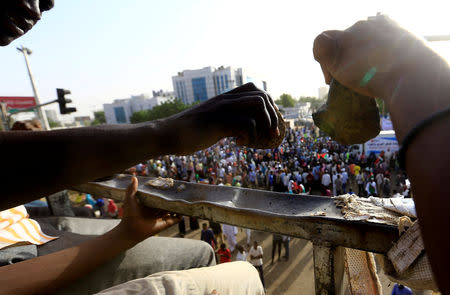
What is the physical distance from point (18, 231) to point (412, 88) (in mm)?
2205

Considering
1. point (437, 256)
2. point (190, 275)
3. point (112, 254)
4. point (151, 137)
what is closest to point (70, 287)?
point (112, 254)

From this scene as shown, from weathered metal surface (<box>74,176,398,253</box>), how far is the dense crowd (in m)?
8.64

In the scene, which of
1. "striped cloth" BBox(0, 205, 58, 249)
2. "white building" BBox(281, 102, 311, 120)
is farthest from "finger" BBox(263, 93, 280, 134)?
"white building" BBox(281, 102, 311, 120)

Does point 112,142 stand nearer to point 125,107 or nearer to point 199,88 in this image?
point 199,88

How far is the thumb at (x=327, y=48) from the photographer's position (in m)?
0.67

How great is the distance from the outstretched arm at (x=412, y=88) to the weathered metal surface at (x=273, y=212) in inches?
22.3

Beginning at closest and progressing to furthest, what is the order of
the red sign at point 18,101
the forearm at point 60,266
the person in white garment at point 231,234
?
the forearm at point 60,266
the person in white garment at point 231,234
the red sign at point 18,101

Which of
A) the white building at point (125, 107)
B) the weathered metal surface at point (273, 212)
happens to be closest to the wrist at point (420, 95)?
the weathered metal surface at point (273, 212)

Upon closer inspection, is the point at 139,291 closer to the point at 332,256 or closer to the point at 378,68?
the point at 332,256

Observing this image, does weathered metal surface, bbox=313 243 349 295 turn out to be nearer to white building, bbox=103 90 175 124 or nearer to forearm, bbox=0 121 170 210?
forearm, bbox=0 121 170 210

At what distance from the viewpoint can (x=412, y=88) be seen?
1.67ft

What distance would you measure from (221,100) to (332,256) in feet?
2.67

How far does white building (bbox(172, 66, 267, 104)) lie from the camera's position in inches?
2603

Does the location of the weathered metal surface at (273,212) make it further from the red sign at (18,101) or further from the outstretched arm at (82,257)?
the red sign at (18,101)
